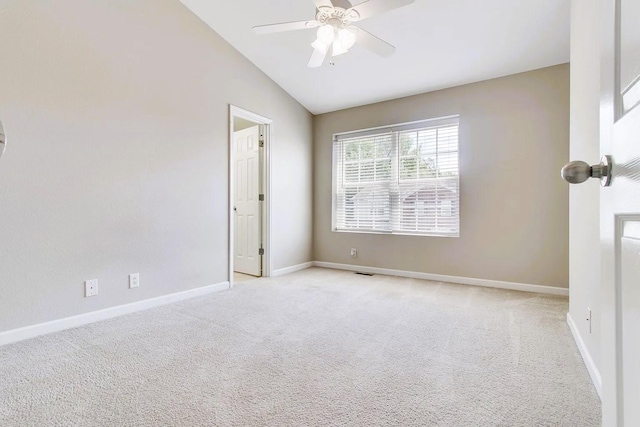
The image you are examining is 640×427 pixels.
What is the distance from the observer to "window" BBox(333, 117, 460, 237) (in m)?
4.08

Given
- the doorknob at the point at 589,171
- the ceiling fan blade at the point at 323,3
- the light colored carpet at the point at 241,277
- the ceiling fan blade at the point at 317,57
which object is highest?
the ceiling fan blade at the point at 323,3

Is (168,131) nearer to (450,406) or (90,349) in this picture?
(90,349)

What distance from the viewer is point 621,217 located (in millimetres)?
600

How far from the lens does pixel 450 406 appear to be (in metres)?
1.51

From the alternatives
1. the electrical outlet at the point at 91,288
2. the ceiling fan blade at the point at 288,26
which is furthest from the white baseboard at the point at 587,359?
the electrical outlet at the point at 91,288

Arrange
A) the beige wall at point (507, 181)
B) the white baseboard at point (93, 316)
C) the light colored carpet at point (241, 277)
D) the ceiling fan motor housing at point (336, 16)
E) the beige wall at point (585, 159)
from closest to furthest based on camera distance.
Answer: the beige wall at point (585, 159) < the ceiling fan motor housing at point (336, 16) < the white baseboard at point (93, 316) < the beige wall at point (507, 181) < the light colored carpet at point (241, 277)

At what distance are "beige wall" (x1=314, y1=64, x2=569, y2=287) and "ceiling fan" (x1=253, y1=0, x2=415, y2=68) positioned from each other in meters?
1.88

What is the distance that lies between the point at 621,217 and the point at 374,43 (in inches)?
91.7

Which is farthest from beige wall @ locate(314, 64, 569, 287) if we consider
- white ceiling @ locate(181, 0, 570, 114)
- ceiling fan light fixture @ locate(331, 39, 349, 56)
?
ceiling fan light fixture @ locate(331, 39, 349, 56)

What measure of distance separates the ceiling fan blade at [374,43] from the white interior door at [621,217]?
1922 millimetres

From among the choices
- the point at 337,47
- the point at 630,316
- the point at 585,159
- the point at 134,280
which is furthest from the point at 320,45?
the point at 134,280

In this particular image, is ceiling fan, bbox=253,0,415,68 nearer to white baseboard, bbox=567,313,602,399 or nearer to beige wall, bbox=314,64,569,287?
beige wall, bbox=314,64,569,287

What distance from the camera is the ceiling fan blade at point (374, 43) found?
7.91 ft

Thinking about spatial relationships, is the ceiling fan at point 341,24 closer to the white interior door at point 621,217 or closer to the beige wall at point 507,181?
the white interior door at point 621,217
